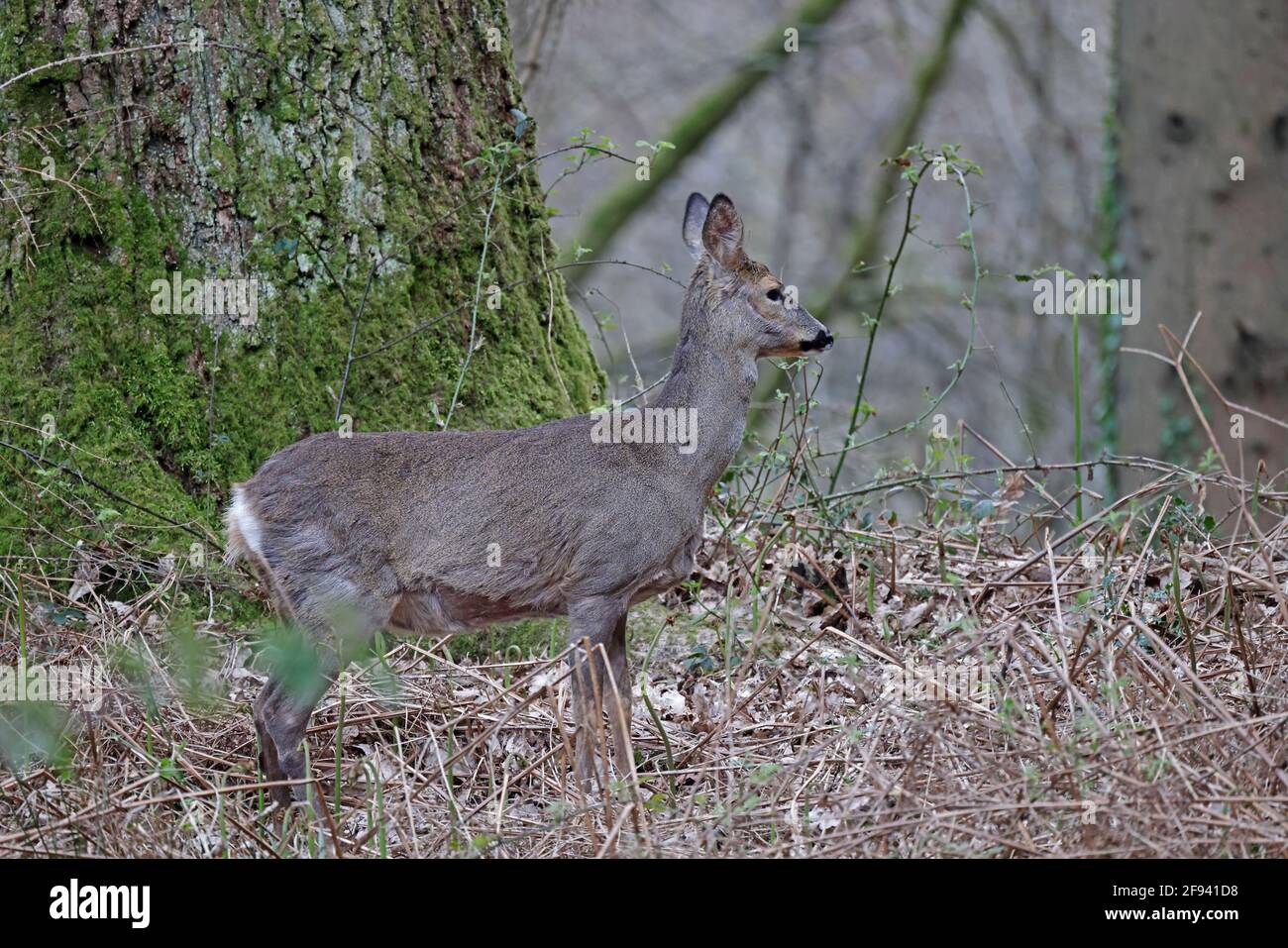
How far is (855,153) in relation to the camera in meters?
15.3

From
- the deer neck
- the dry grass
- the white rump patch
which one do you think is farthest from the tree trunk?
the white rump patch

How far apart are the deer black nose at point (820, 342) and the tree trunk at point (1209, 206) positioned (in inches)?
151

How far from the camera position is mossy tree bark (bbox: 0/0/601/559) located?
5801mm

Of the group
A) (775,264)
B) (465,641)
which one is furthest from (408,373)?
(775,264)

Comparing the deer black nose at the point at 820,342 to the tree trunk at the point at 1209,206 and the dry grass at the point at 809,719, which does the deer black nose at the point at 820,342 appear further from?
the tree trunk at the point at 1209,206

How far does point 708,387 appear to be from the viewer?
18.4ft

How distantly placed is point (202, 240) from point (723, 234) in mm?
2027

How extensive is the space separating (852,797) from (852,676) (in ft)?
1.38

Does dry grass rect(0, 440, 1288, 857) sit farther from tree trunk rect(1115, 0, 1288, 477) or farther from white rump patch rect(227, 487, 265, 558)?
tree trunk rect(1115, 0, 1288, 477)

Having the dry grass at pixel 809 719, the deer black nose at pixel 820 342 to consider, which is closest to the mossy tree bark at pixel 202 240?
the dry grass at pixel 809 719

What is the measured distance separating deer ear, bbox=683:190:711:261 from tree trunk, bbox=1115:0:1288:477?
4015 mm

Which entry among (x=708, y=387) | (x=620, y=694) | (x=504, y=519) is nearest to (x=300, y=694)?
(x=504, y=519)

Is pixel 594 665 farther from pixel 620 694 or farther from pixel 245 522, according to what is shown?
pixel 245 522

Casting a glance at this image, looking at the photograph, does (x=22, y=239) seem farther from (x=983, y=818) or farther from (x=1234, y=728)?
(x=1234, y=728)
